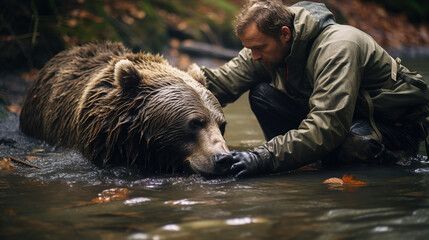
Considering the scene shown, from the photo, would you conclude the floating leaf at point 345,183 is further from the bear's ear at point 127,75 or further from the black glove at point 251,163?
the bear's ear at point 127,75

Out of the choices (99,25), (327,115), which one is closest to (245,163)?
(327,115)

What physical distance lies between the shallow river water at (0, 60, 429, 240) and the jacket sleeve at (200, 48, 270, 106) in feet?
4.86

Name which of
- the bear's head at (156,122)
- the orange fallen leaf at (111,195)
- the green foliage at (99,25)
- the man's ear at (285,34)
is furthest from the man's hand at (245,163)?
the green foliage at (99,25)

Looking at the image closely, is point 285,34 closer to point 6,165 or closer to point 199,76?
point 199,76

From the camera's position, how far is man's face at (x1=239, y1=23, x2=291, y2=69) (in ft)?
15.6

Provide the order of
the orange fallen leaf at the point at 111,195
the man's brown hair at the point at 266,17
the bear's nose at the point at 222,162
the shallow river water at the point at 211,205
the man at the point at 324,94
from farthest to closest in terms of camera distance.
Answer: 1. the man's brown hair at the point at 266,17
2. the man at the point at 324,94
3. the bear's nose at the point at 222,162
4. the orange fallen leaf at the point at 111,195
5. the shallow river water at the point at 211,205

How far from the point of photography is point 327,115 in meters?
4.30

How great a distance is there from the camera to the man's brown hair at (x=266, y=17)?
15.4 feet

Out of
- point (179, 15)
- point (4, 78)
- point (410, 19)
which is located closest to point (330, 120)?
point (4, 78)

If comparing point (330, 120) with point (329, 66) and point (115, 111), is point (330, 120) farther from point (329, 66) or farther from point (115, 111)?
point (115, 111)

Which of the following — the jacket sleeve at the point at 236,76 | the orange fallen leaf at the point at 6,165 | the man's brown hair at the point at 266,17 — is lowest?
the orange fallen leaf at the point at 6,165

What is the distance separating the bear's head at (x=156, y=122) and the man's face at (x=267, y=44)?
66 centimetres

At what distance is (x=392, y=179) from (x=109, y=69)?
10.1 feet

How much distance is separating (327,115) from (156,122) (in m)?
1.62
